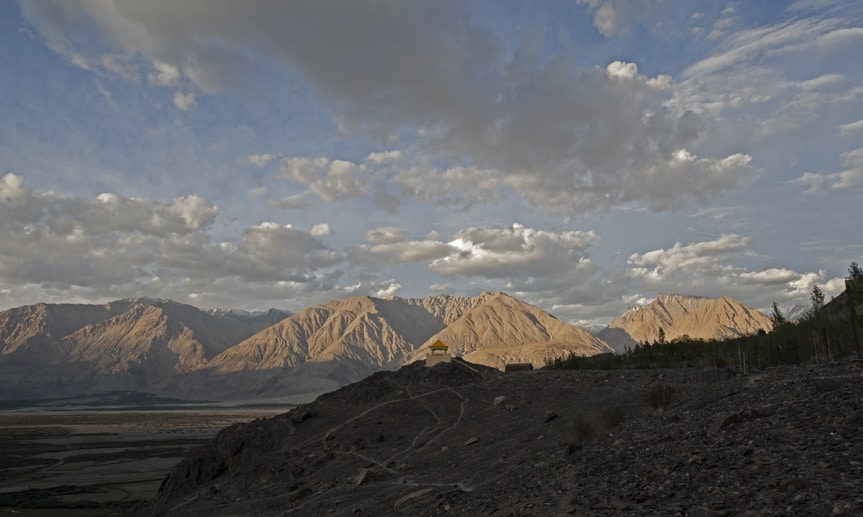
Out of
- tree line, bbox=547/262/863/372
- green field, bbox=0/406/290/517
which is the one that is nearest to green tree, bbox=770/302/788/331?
tree line, bbox=547/262/863/372

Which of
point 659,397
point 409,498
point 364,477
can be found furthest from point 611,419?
point 364,477

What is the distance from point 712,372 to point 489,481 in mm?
18436

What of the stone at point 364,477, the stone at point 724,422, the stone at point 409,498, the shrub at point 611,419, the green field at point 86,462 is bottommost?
the green field at point 86,462

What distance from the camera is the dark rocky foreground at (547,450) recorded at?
1040 cm

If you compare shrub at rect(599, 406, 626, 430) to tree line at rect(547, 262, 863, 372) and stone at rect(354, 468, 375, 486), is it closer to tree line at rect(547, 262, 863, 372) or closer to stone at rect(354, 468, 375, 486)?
stone at rect(354, 468, 375, 486)

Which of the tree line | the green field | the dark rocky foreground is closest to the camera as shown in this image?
the dark rocky foreground

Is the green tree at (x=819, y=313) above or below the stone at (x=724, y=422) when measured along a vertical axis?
above

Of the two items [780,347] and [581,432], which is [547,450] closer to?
[581,432]

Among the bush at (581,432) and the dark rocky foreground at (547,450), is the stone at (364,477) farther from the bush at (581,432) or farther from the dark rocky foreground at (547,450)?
the bush at (581,432)

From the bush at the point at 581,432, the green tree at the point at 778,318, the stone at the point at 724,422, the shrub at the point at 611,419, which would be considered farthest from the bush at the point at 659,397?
the green tree at the point at 778,318

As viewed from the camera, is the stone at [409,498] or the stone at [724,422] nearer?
the stone at [724,422]

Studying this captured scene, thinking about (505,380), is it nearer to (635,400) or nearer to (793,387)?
(635,400)

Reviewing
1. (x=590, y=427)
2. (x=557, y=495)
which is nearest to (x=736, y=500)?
(x=557, y=495)

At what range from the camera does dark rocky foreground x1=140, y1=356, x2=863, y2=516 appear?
34.1 ft
